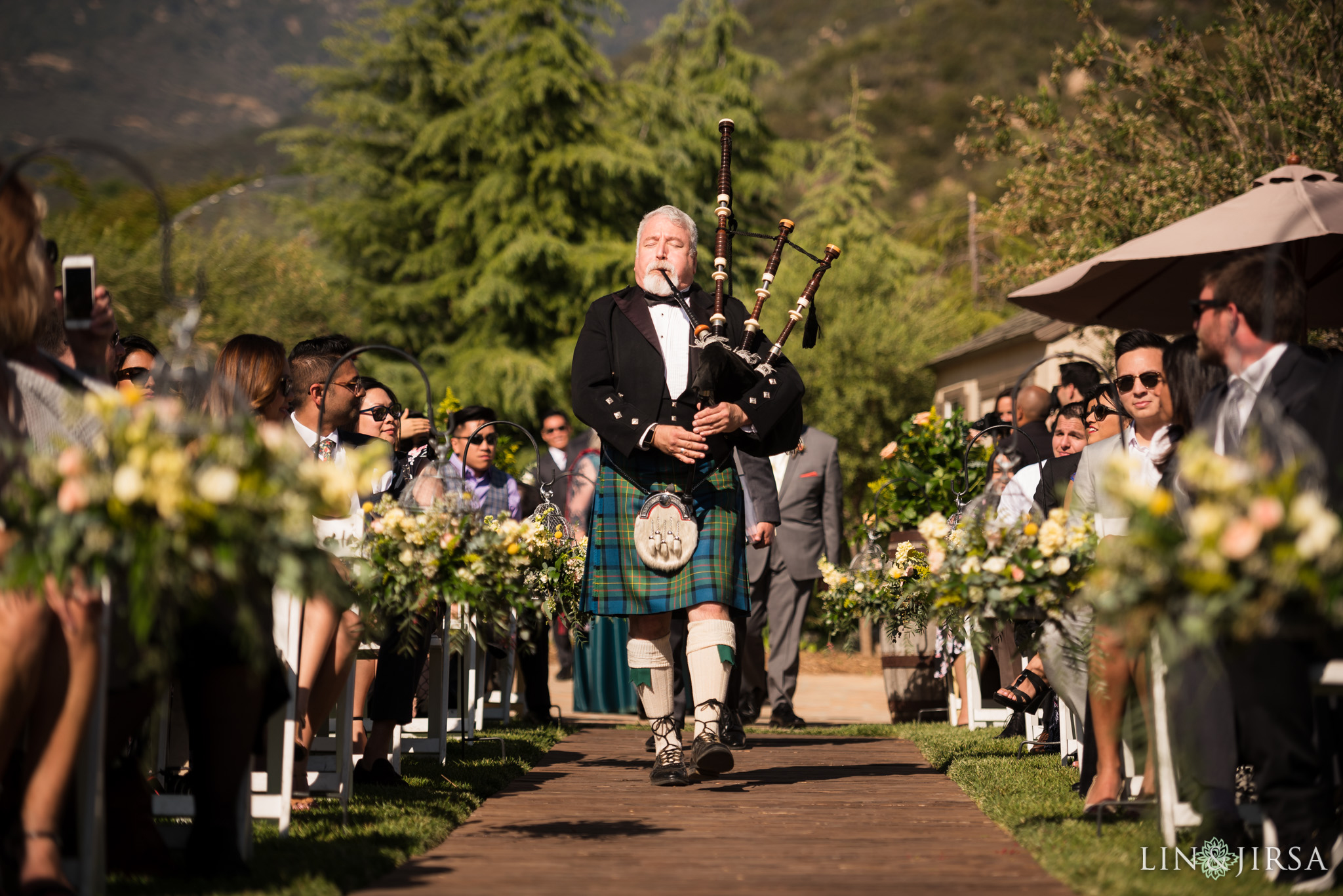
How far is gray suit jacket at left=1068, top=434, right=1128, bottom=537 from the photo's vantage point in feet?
15.3

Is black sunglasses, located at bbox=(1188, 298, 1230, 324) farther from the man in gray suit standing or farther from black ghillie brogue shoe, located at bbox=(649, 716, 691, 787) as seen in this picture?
the man in gray suit standing

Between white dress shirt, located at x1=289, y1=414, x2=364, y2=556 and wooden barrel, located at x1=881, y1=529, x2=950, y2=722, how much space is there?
185 inches

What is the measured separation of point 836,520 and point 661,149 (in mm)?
18296

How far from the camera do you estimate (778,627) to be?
374 inches

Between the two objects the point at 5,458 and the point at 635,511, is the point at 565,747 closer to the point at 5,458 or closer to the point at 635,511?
the point at 635,511

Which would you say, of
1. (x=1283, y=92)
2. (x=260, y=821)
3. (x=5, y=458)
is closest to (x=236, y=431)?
(x=5, y=458)

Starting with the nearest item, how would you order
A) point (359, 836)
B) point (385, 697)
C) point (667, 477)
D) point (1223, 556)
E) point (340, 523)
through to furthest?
point (1223, 556), point (359, 836), point (340, 523), point (385, 697), point (667, 477)

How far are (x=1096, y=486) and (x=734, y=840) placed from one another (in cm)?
195

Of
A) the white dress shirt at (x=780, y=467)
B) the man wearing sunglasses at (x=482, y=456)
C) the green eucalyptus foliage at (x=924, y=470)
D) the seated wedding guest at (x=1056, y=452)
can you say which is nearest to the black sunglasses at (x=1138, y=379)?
the seated wedding guest at (x=1056, y=452)

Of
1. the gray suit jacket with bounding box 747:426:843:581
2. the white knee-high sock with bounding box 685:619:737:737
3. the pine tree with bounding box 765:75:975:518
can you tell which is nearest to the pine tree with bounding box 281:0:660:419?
the pine tree with bounding box 765:75:975:518

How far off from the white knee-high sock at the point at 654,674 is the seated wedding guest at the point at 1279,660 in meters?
2.66

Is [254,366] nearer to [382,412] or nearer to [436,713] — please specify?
[382,412]

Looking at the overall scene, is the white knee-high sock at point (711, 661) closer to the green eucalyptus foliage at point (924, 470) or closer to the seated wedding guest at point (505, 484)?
the seated wedding guest at point (505, 484)

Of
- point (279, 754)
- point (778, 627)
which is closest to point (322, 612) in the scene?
point (279, 754)
